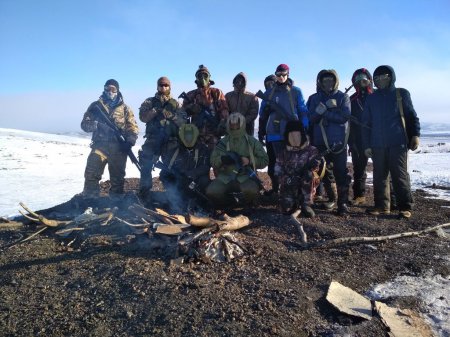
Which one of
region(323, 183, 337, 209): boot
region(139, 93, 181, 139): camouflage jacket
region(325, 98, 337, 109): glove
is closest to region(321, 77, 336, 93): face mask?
region(325, 98, 337, 109): glove

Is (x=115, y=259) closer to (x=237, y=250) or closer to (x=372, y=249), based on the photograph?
(x=237, y=250)

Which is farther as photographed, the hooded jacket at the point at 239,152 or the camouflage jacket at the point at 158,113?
the camouflage jacket at the point at 158,113

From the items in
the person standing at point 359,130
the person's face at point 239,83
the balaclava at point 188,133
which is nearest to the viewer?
the balaclava at point 188,133

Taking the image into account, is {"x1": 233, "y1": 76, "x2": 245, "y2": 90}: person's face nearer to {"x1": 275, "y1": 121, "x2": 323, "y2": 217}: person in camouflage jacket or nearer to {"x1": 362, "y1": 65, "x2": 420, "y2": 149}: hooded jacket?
{"x1": 275, "y1": 121, "x2": 323, "y2": 217}: person in camouflage jacket

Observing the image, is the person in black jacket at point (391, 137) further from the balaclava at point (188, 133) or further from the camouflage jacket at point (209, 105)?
the balaclava at point (188, 133)

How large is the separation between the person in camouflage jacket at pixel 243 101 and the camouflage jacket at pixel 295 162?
1446 mm

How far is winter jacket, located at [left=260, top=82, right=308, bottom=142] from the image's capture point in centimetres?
568

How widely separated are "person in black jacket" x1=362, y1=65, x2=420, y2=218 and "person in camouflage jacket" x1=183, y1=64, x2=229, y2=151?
7.97ft

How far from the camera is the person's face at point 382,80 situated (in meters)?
5.16

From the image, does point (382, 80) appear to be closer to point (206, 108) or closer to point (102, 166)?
point (206, 108)

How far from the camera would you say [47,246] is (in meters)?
4.17

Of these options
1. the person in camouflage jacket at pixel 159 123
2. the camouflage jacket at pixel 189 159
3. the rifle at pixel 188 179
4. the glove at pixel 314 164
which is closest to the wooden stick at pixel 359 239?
the glove at pixel 314 164

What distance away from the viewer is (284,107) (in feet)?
18.8

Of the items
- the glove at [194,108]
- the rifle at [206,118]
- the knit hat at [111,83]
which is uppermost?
the knit hat at [111,83]
